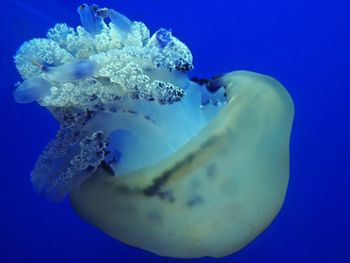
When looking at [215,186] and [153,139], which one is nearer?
[215,186]

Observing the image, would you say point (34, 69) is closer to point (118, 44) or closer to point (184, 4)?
point (118, 44)

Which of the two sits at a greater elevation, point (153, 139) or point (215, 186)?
point (153, 139)

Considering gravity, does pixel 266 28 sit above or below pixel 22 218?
above

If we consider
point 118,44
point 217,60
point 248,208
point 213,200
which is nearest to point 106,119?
point 118,44

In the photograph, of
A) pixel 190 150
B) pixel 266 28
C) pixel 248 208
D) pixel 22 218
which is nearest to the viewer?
pixel 190 150
